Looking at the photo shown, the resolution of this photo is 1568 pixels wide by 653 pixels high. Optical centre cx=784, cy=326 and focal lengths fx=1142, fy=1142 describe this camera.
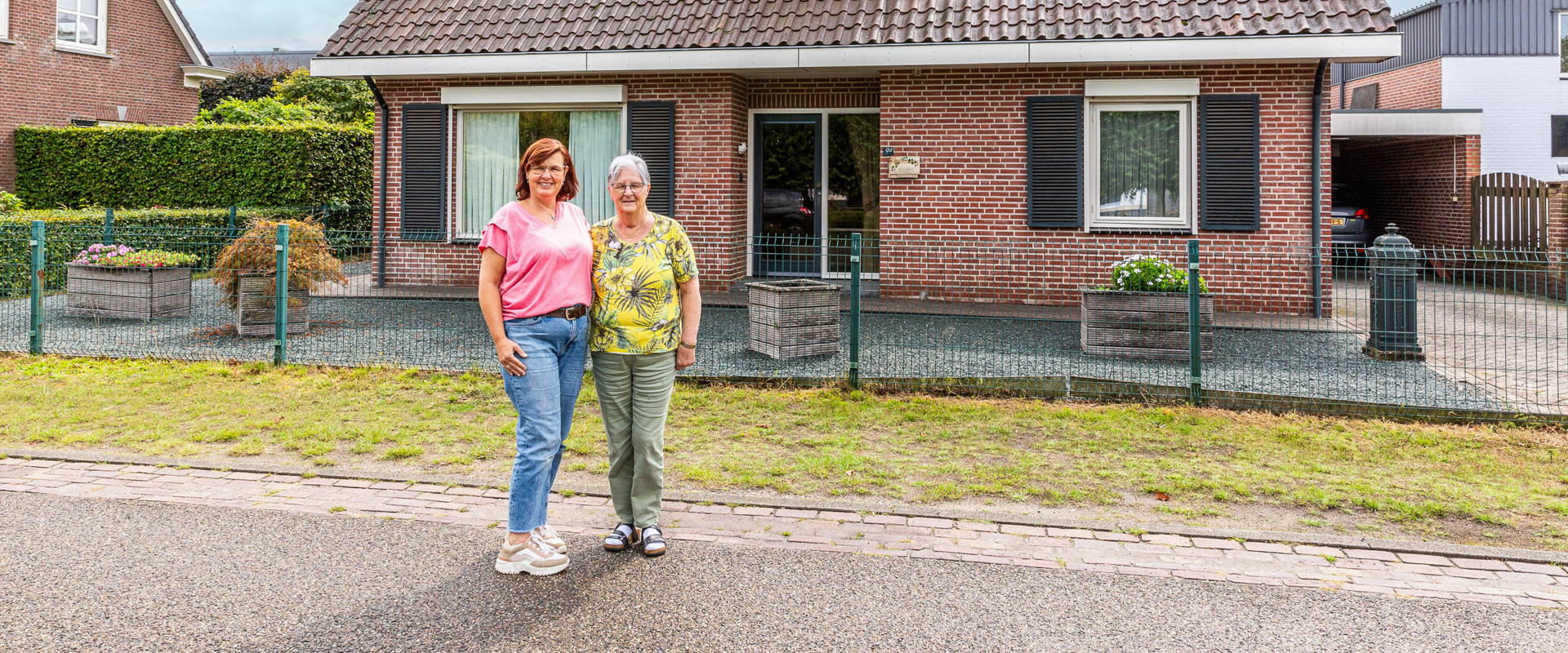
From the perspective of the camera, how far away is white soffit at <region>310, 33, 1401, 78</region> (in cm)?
1154

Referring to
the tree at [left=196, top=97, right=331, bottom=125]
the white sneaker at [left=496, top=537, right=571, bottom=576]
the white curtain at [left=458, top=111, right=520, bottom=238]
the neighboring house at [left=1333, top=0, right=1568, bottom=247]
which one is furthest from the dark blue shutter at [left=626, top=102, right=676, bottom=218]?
the tree at [left=196, top=97, right=331, bottom=125]

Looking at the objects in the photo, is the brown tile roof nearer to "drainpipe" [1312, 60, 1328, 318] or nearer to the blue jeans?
"drainpipe" [1312, 60, 1328, 318]

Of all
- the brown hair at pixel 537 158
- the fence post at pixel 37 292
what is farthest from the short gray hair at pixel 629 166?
the fence post at pixel 37 292

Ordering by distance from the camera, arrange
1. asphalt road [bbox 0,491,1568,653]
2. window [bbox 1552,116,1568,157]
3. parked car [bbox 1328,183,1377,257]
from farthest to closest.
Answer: window [bbox 1552,116,1568,157] → parked car [bbox 1328,183,1377,257] → asphalt road [bbox 0,491,1568,653]

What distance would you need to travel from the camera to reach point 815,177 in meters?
14.5

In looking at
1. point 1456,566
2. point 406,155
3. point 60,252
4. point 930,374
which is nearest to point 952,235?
point 930,374

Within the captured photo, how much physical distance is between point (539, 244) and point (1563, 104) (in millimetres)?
25798

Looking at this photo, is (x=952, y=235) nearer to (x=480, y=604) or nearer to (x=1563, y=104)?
(x=480, y=604)

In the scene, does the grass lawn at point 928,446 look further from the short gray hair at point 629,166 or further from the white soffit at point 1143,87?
the white soffit at point 1143,87

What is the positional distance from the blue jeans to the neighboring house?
19.1 meters

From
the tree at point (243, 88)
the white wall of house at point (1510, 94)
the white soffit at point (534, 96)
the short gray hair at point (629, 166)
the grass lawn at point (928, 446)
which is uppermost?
the tree at point (243, 88)

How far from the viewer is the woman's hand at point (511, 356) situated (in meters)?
4.29

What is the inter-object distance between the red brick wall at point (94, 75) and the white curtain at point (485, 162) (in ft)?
45.5

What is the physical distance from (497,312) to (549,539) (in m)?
0.92
